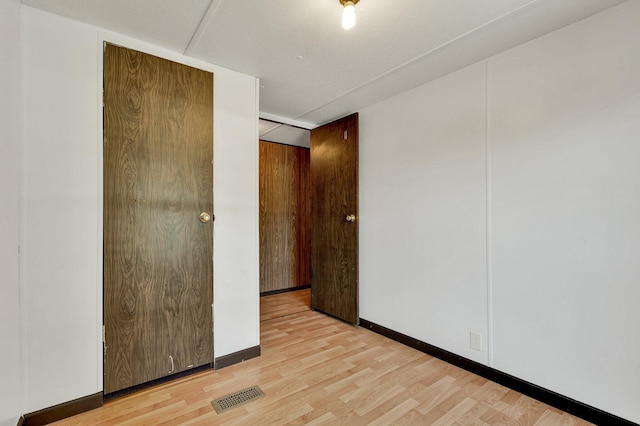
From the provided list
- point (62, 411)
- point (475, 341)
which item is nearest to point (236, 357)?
point (62, 411)

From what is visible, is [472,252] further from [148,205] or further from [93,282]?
[93,282]

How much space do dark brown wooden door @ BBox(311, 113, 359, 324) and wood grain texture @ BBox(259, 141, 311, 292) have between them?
3.55 ft

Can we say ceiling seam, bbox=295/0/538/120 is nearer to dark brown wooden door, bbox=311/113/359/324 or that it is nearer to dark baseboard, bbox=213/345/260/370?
dark brown wooden door, bbox=311/113/359/324

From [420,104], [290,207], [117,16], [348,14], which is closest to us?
[348,14]

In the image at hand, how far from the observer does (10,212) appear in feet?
4.89

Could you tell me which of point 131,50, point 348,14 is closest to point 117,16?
point 131,50

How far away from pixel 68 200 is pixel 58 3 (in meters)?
1.13

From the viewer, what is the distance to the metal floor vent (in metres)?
1.82

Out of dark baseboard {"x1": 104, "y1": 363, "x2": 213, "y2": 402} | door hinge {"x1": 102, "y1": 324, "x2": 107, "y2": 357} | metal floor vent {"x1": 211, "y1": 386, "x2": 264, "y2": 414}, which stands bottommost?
metal floor vent {"x1": 211, "y1": 386, "x2": 264, "y2": 414}

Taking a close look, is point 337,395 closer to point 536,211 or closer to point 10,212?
point 536,211

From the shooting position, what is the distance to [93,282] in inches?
71.9

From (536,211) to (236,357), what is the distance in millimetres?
2526

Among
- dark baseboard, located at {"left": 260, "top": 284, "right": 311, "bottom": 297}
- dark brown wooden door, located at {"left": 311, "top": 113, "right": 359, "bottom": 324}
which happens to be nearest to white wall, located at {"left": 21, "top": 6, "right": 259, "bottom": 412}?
dark brown wooden door, located at {"left": 311, "top": 113, "right": 359, "bottom": 324}

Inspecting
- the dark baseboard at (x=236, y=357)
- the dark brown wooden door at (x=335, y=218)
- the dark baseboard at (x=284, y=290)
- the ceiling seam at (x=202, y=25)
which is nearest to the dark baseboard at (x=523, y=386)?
the dark brown wooden door at (x=335, y=218)
